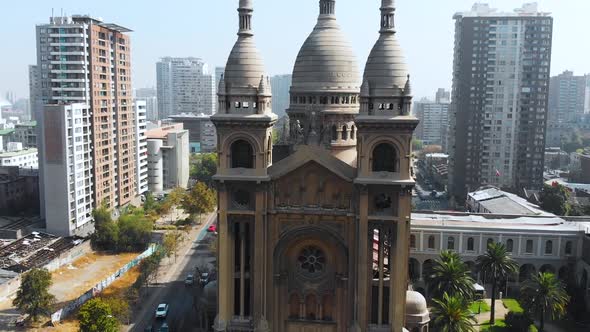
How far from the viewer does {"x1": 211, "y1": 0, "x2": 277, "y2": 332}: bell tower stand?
4153cm

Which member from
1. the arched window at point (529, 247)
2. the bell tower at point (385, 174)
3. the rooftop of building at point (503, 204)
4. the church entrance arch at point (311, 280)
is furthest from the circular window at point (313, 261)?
the rooftop of building at point (503, 204)

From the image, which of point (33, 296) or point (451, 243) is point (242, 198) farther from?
point (451, 243)

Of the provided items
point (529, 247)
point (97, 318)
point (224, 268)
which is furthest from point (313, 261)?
point (529, 247)

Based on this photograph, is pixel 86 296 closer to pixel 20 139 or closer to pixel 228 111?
pixel 228 111

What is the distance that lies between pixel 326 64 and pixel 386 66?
34.3 ft

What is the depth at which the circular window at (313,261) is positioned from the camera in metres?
42.8

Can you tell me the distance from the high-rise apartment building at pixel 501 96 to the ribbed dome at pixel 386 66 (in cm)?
8077

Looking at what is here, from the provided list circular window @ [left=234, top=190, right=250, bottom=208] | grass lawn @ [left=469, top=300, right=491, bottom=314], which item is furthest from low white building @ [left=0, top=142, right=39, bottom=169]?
grass lawn @ [left=469, top=300, right=491, bottom=314]

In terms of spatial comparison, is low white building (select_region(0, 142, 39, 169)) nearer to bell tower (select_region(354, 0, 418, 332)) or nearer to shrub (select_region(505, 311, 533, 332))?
bell tower (select_region(354, 0, 418, 332))

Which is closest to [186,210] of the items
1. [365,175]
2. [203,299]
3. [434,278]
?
[203,299]

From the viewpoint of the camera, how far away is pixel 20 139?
567ft

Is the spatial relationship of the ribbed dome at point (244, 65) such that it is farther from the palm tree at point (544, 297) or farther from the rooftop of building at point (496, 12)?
the rooftop of building at point (496, 12)

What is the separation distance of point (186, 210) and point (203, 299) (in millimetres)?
50963

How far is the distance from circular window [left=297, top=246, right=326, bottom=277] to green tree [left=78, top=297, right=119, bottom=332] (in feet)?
56.4
